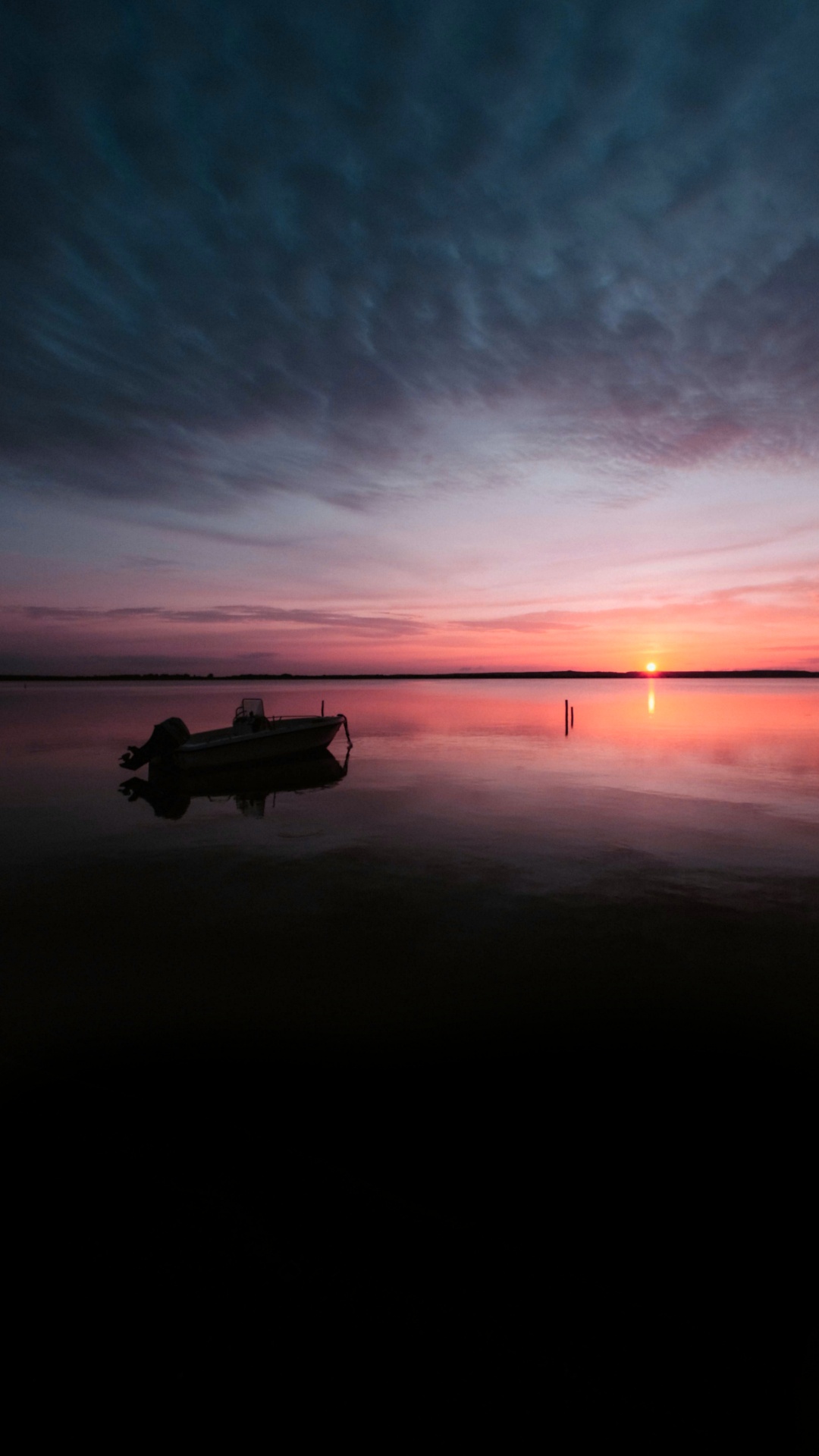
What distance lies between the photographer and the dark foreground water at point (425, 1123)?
4148 mm

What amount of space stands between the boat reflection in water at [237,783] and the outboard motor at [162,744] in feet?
2.14

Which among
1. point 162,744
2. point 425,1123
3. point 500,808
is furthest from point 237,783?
point 425,1123

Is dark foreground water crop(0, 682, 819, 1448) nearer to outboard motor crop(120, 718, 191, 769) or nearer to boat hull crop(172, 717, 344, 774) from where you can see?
boat hull crop(172, 717, 344, 774)

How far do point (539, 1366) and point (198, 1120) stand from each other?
154 inches

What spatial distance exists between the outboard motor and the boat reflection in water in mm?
652

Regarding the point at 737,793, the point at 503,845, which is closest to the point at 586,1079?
the point at 503,845

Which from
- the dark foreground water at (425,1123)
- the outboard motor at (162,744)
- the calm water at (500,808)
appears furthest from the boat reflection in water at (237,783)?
the dark foreground water at (425,1123)

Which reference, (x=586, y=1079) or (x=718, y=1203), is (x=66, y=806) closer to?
(x=586, y=1079)

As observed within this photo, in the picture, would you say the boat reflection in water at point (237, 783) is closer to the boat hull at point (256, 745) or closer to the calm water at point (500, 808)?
the calm water at point (500, 808)

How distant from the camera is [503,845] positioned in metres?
18.1

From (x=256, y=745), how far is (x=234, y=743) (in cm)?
143

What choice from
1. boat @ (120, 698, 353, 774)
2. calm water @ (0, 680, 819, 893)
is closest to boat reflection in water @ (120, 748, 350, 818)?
calm water @ (0, 680, 819, 893)

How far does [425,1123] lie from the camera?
6609mm

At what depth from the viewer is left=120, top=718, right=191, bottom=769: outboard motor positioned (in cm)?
3275
